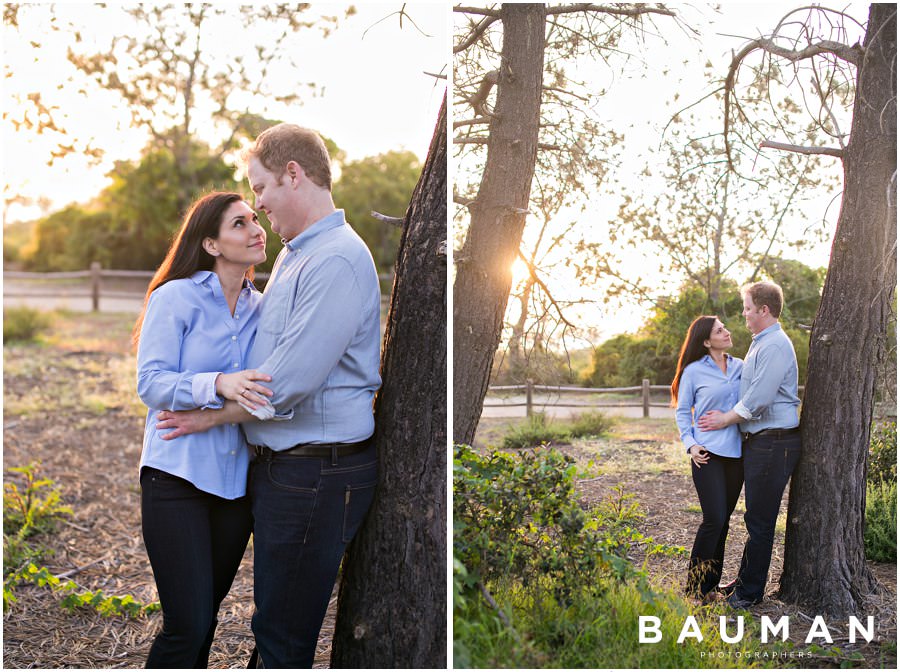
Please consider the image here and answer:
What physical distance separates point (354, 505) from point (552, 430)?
2.82ft

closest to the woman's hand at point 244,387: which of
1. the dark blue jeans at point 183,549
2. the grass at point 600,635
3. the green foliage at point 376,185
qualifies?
the dark blue jeans at point 183,549

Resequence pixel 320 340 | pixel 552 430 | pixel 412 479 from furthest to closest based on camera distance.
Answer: pixel 552 430, pixel 412 479, pixel 320 340

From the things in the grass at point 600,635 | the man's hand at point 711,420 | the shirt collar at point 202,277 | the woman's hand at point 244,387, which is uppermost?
the shirt collar at point 202,277

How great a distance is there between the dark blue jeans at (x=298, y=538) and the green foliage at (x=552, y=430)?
69 cm

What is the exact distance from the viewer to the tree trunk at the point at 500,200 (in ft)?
9.13

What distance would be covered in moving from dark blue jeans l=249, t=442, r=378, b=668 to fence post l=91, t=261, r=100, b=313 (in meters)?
11.7

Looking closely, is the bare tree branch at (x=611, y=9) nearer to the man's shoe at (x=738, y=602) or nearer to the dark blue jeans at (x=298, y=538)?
the dark blue jeans at (x=298, y=538)

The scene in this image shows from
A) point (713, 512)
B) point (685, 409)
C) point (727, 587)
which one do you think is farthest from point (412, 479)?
point (727, 587)


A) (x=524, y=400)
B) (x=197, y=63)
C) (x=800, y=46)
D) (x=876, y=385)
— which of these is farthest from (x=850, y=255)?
(x=197, y=63)

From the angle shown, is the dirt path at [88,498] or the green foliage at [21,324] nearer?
the dirt path at [88,498]

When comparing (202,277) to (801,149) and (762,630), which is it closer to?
(801,149)

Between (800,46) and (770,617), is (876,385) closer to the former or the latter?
(770,617)

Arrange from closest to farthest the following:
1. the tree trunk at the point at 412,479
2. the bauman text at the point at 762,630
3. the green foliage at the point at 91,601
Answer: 1. the tree trunk at the point at 412,479
2. the bauman text at the point at 762,630
3. the green foliage at the point at 91,601

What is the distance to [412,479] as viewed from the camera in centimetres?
255
